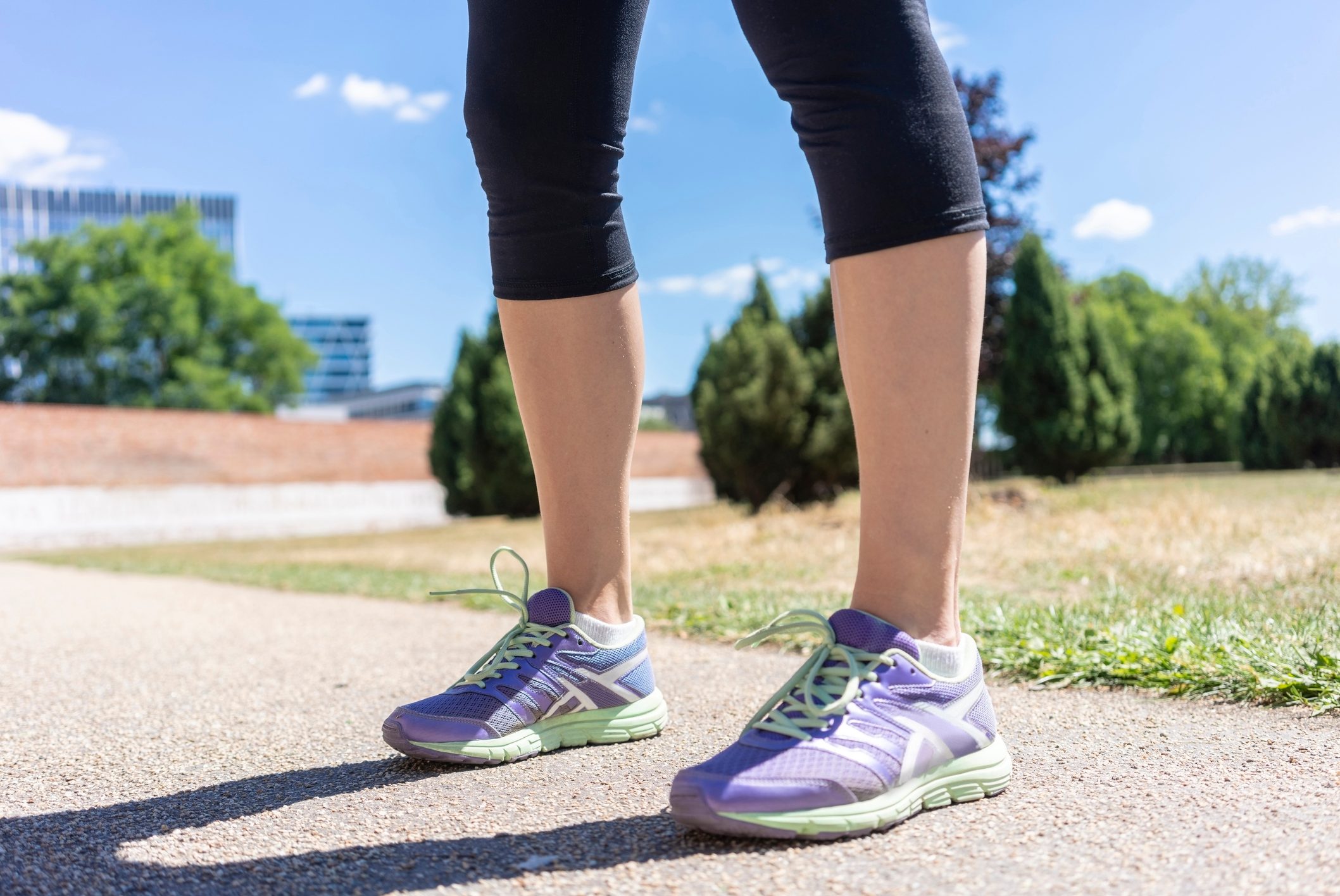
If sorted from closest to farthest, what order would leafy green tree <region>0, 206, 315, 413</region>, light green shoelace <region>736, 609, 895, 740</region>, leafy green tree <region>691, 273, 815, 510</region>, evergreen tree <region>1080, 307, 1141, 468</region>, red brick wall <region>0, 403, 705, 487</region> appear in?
light green shoelace <region>736, 609, 895, 740</region> → leafy green tree <region>691, 273, 815, 510</region> → evergreen tree <region>1080, 307, 1141, 468</region> → red brick wall <region>0, 403, 705, 487</region> → leafy green tree <region>0, 206, 315, 413</region>

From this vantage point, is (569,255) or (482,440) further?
(482,440)

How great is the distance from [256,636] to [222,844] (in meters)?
2.09

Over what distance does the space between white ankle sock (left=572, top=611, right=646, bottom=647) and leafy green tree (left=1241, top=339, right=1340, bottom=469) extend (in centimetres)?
2269

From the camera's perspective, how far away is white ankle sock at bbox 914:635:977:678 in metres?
1.04

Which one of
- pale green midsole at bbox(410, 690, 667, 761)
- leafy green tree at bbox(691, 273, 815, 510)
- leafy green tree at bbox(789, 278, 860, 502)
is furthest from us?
leafy green tree at bbox(691, 273, 815, 510)

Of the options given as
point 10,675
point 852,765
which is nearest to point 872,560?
point 852,765

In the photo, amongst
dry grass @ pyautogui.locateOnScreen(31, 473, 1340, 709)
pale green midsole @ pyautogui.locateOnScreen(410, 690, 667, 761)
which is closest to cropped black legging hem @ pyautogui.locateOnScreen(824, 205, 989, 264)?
pale green midsole @ pyautogui.locateOnScreen(410, 690, 667, 761)

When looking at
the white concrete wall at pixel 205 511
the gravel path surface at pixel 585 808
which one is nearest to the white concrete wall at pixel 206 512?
the white concrete wall at pixel 205 511

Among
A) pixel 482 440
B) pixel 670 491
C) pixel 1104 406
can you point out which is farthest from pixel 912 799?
pixel 670 491

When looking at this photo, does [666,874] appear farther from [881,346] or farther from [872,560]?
[881,346]

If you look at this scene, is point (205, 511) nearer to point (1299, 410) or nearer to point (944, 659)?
point (944, 659)

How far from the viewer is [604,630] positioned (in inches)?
52.4

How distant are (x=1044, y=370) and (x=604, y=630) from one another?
16.5m

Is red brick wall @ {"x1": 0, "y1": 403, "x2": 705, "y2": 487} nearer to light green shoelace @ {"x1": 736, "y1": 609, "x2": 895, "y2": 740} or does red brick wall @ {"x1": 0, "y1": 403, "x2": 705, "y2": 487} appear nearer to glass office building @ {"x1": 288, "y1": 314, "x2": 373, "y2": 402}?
light green shoelace @ {"x1": 736, "y1": 609, "x2": 895, "y2": 740}
